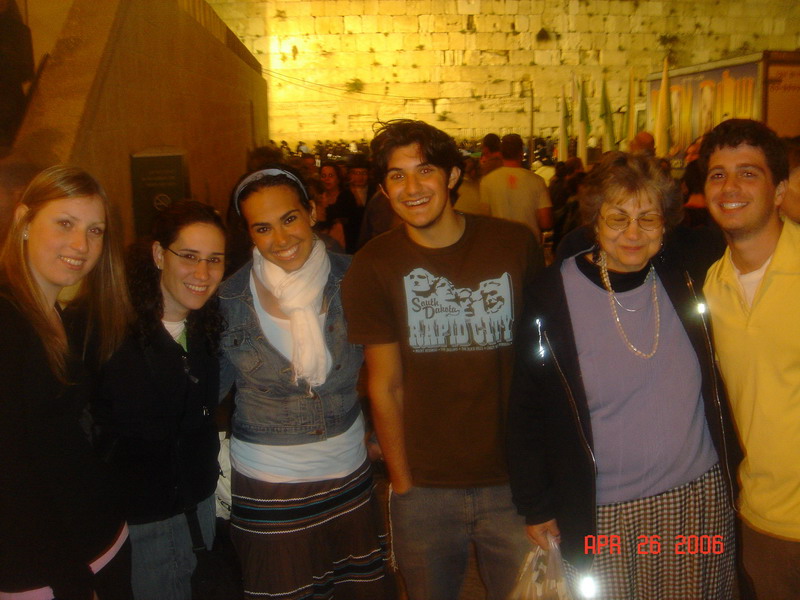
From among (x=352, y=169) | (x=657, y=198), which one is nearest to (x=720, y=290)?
(x=657, y=198)

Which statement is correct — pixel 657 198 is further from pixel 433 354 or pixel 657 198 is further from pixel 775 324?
pixel 433 354

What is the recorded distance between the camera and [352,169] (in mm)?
8266

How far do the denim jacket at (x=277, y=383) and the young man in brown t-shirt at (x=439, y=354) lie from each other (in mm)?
185

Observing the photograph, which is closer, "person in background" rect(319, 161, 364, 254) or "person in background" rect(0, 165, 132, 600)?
"person in background" rect(0, 165, 132, 600)

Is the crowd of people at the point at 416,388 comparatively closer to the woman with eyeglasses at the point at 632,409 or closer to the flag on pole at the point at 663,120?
the woman with eyeglasses at the point at 632,409

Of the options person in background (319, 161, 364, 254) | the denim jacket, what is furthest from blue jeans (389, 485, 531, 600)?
person in background (319, 161, 364, 254)

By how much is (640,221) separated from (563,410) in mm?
609

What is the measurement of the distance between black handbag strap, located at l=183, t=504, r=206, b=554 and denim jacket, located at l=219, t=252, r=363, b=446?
295 millimetres

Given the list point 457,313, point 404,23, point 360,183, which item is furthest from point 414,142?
point 404,23

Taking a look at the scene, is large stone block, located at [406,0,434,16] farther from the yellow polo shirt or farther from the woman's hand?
the woman's hand

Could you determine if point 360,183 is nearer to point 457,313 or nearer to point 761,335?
point 457,313

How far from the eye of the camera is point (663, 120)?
9.62 m

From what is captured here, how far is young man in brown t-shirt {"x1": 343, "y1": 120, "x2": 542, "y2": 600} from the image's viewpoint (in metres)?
2.14

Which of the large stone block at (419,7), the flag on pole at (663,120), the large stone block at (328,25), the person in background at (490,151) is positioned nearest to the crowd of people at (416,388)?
the person in background at (490,151)
